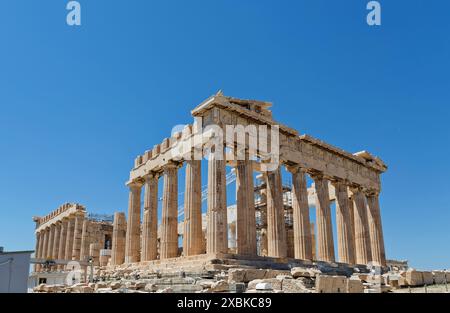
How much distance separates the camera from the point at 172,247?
26.0 m

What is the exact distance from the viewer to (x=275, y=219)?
25.6 metres

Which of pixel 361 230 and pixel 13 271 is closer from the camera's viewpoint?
pixel 13 271

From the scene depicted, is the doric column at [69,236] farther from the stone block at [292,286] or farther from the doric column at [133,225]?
the stone block at [292,286]

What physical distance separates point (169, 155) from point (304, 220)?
30.7 feet

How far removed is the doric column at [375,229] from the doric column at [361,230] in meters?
1.13

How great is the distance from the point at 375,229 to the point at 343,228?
4592mm

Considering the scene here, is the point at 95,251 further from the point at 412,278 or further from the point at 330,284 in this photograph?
the point at 330,284

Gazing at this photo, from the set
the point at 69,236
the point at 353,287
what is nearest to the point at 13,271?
the point at 353,287

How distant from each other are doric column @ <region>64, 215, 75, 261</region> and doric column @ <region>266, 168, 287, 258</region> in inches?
944

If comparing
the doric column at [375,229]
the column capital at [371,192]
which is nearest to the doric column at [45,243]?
the doric column at [375,229]

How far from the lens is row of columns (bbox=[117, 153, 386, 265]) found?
22562 millimetres

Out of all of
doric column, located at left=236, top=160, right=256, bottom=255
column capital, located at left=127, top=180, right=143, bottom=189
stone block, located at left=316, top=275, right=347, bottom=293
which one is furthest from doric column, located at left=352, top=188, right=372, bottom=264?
stone block, located at left=316, top=275, right=347, bottom=293

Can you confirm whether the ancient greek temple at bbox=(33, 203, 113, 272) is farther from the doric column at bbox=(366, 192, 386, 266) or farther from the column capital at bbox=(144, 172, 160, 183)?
the doric column at bbox=(366, 192, 386, 266)

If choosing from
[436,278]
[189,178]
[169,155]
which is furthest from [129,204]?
A: [436,278]
